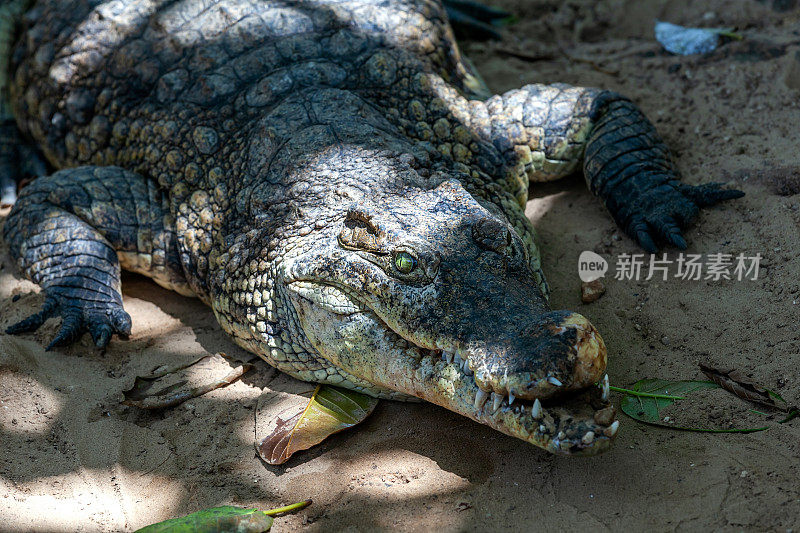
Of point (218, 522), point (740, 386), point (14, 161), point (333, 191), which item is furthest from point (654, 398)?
point (14, 161)

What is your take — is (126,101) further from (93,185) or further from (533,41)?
(533,41)

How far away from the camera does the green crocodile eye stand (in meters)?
2.87

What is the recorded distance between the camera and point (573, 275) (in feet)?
12.4

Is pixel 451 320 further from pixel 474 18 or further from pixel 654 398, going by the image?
pixel 474 18

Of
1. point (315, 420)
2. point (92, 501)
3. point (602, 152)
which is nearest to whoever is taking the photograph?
point (92, 501)

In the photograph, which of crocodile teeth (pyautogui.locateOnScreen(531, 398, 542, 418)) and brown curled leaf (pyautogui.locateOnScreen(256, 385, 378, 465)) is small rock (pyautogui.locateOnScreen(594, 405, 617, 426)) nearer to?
crocodile teeth (pyautogui.locateOnScreen(531, 398, 542, 418))

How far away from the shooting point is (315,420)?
10.3 ft

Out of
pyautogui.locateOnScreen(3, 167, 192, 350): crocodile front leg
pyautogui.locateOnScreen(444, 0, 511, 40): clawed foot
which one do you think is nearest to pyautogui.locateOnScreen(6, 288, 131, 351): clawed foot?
pyautogui.locateOnScreen(3, 167, 192, 350): crocodile front leg

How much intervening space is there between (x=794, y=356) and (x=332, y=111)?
7.86 feet

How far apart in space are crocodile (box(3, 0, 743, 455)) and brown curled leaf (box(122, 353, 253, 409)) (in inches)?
6.4

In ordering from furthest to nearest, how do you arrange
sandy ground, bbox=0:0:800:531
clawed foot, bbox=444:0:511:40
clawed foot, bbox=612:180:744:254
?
clawed foot, bbox=444:0:511:40, clawed foot, bbox=612:180:744:254, sandy ground, bbox=0:0:800:531

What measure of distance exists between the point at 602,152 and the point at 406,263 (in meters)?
1.81

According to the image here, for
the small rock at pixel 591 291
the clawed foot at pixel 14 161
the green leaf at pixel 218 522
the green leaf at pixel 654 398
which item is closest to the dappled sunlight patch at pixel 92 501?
the green leaf at pixel 218 522

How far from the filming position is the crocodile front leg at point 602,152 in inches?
152
